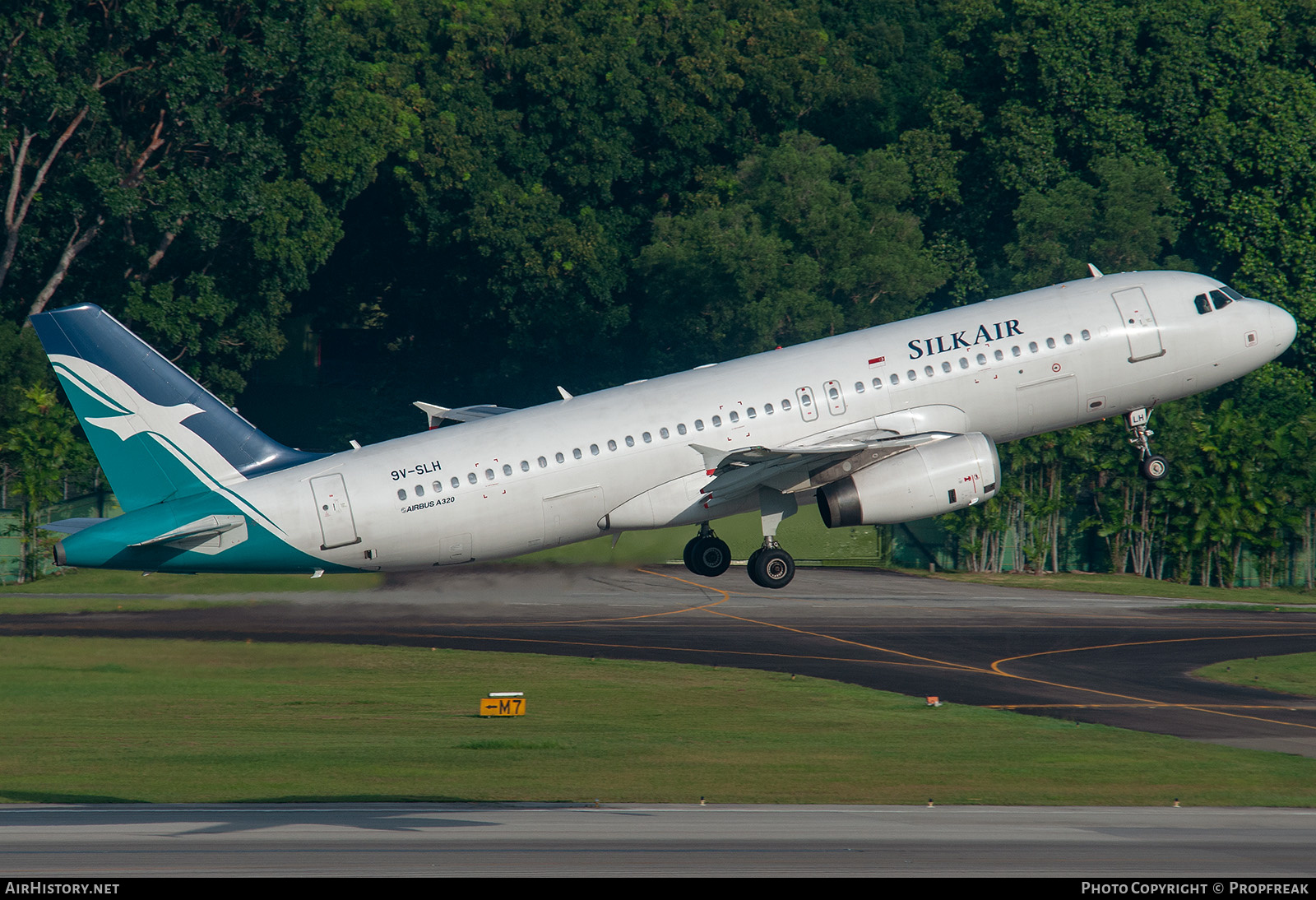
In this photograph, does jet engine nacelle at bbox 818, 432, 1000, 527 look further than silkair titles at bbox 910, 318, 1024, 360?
No

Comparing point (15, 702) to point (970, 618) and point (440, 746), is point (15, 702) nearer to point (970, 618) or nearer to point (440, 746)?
point (440, 746)

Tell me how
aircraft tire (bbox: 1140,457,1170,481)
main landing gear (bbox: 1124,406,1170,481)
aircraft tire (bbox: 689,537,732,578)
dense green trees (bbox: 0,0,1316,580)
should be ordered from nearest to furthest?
aircraft tire (bbox: 689,537,732,578)
aircraft tire (bbox: 1140,457,1170,481)
main landing gear (bbox: 1124,406,1170,481)
dense green trees (bbox: 0,0,1316,580)

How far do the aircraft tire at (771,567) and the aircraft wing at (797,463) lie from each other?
1788mm

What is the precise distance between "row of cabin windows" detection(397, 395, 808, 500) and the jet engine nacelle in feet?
9.23

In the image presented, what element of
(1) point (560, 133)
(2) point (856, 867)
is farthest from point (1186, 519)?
(2) point (856, 867)

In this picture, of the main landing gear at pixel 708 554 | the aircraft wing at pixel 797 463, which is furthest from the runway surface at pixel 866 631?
the aircraft wing at pixel 797 463

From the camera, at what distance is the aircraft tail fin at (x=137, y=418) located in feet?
121

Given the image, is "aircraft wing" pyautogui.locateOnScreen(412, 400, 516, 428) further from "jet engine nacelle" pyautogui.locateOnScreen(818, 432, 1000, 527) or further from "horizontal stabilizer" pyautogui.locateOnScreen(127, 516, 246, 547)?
"jet engine nacelle" pyautogui.locateOnScreen(818, 432, 1000, 527)

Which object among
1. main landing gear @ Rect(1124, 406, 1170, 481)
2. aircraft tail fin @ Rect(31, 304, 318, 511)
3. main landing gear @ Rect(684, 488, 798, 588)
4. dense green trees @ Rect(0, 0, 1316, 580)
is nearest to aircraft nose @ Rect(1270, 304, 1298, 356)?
main landing gear @ Rect(1124, 406, 1170, 481)

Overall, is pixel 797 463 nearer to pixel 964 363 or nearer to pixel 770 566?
pixel 770 566

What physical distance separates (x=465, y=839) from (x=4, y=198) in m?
70.2

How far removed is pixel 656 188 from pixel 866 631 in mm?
47389

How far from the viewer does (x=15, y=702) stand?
46312 millimetres

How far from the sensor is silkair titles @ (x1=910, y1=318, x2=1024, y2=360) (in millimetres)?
39031
